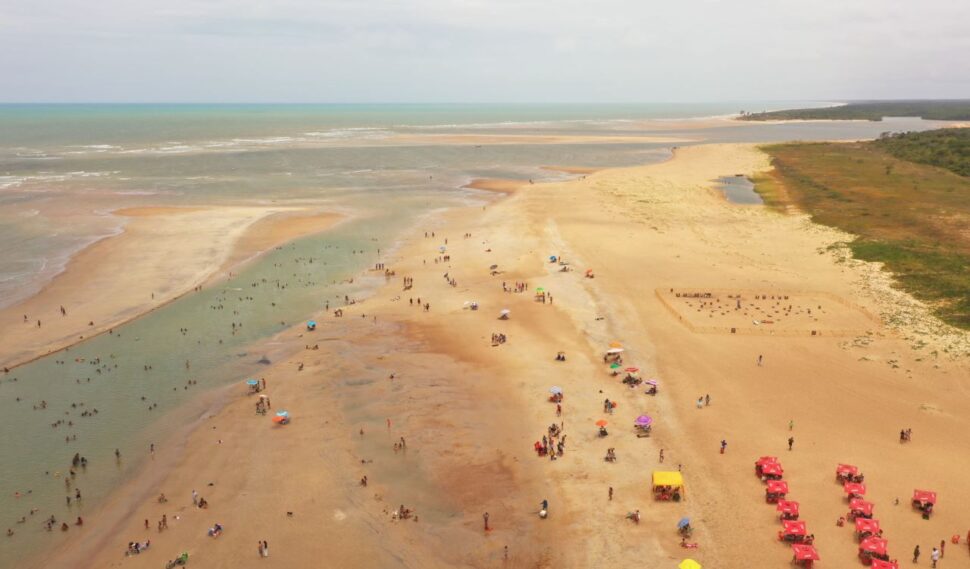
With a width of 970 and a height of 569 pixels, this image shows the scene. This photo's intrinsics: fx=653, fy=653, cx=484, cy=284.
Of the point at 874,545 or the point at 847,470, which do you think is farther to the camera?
the point at 847,470

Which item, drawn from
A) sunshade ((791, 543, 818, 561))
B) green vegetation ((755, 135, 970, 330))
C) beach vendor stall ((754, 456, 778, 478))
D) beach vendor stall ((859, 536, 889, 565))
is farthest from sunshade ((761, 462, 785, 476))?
green vegetation ((755, 135, 970, 330))

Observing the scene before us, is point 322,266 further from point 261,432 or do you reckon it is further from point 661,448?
point 661,448

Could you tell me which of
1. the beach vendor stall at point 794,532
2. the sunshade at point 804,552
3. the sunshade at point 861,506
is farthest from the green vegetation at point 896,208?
the sunshade at point 804,552

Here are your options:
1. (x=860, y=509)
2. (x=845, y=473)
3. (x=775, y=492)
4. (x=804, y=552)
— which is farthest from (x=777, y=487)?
(x=804, y=552)

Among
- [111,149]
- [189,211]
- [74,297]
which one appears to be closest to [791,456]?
[74,297]

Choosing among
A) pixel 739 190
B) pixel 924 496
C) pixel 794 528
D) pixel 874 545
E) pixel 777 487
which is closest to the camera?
pixel 874 545

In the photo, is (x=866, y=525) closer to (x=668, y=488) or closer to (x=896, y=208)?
(x=668, y=488)
